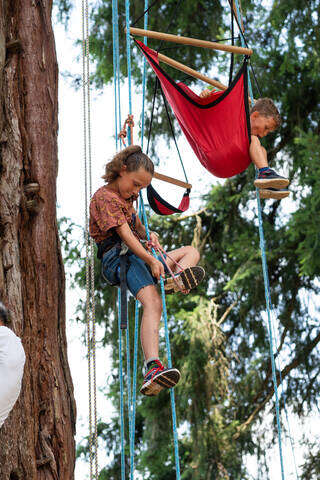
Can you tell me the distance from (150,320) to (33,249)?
1.76 feet

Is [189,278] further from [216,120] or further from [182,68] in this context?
[182,68]

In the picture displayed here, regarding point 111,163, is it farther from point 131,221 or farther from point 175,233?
point 175,233

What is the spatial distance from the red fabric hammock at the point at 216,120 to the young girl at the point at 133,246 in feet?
2.38

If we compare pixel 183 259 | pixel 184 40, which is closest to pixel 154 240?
pixel 183 259

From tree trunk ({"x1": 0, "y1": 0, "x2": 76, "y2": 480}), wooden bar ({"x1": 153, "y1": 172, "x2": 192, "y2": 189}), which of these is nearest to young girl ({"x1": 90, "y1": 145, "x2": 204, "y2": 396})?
tree trunk ({"x1": 0, "y1": 0, "x2": 76, "y2": 480})

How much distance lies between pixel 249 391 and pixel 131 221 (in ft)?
13.3

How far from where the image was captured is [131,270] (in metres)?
2.95

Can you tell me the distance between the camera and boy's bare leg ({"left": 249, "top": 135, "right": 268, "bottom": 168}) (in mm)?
3688

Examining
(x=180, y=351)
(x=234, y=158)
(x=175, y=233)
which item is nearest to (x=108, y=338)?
(x=180, y=351)

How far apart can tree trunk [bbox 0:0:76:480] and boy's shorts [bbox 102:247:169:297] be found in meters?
0.19

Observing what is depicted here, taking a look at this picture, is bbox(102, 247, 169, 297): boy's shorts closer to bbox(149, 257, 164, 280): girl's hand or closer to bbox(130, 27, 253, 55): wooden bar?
bbox(149, 257, 164, 280): girl's hand

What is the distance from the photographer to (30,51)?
10.4 feet

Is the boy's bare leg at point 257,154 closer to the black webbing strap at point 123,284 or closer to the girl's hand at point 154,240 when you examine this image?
the girl's hand at point 154,240

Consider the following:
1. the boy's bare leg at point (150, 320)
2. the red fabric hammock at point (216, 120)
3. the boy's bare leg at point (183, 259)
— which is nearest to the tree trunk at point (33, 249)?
the boy's bare leg at point (150, 320)
